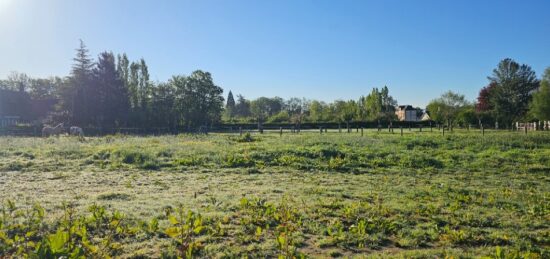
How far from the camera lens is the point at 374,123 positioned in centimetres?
5653

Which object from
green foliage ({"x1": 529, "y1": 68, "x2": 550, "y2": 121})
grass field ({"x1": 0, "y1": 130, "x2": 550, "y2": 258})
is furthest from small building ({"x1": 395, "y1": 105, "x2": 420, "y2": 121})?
grass field ({"x1": 0, "y1": 130, "x2": 550, "y2": 258})

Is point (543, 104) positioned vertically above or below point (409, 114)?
below

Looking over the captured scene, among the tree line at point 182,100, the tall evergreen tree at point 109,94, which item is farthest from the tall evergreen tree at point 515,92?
the tall evergreen tree at point 109,94

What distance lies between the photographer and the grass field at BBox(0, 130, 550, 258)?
179 inches

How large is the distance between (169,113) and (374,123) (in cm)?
3248

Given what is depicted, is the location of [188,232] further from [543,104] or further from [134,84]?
[134,84]

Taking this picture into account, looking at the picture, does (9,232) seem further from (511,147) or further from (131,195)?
(511,147)

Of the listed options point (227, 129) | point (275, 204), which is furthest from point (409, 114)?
point (275, 204)

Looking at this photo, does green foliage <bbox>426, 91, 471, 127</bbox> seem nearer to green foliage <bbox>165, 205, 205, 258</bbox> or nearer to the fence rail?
the fence rail

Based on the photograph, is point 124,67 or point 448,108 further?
point 448,108

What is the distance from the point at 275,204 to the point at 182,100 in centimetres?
5475

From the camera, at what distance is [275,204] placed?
697 cm

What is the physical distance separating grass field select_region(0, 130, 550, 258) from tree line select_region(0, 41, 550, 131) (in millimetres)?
33976

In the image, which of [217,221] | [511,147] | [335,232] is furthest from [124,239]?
[511,147]
